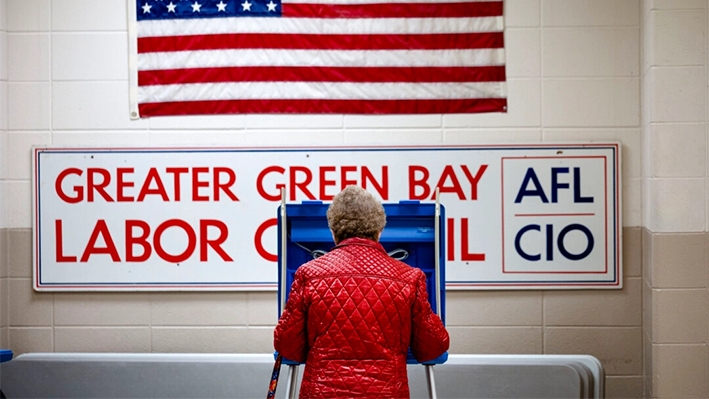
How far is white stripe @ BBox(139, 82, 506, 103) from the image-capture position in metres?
2.89

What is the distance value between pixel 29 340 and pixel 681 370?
9.57 ft

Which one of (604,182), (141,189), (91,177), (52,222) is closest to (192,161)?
(141,189)

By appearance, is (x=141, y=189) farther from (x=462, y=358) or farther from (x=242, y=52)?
(x=462, y=358)

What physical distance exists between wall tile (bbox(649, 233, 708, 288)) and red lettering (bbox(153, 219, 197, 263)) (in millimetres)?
2022

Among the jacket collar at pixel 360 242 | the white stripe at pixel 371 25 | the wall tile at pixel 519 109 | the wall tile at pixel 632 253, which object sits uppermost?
the white stripe at pixel 371 25

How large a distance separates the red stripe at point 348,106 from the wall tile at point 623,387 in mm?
1333

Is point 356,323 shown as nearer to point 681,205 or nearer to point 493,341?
point 493,341

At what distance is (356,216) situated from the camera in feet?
6.15

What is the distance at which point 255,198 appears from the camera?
2.90m

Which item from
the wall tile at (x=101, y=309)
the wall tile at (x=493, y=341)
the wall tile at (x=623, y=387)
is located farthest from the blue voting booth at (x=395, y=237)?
the wall tile at (x=623, y=387)

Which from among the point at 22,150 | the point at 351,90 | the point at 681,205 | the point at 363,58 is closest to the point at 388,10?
the point at 363,58

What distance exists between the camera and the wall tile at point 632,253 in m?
2.87

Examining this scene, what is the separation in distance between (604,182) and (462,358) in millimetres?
1006

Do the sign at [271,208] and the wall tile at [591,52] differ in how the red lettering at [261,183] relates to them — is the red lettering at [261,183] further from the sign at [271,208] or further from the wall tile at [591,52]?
the wall tile at [591,52]
